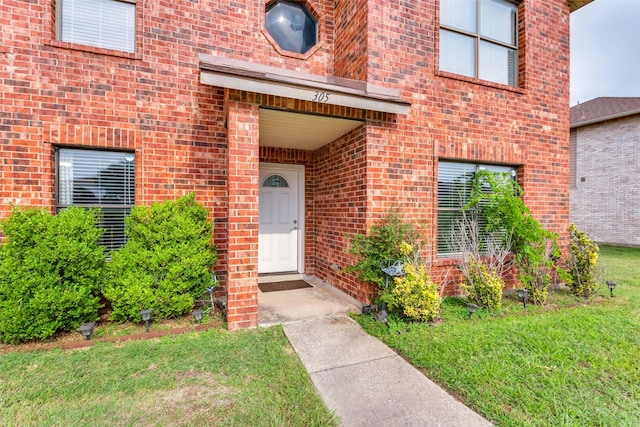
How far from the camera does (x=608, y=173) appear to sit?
500 inches

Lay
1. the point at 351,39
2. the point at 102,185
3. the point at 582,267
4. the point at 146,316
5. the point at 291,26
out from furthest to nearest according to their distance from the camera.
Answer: the point at 291,26 → the point at 582,267 → the point at 351,39 → the point at 102,185 → the point at 146,316

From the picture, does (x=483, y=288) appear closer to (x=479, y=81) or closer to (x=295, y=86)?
(x=479, y=81)

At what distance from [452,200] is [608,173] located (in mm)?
12754

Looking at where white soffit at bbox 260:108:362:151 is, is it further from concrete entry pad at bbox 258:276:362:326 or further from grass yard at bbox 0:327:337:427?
grass yard at bbox 0:327:337:427

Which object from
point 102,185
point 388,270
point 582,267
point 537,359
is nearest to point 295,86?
point 388,270

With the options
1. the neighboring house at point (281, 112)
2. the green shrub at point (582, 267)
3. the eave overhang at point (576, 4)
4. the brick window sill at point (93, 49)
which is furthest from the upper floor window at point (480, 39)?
the brick window sill at point (93, 49)

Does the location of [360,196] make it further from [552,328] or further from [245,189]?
[552,328]

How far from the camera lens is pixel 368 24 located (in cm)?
442

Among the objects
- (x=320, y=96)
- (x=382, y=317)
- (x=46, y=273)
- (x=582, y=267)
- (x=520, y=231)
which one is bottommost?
(x=382, y=317)

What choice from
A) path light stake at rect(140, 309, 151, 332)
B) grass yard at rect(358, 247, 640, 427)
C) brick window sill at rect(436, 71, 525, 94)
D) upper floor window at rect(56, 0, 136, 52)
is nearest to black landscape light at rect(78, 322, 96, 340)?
path light stake at rect(140, 309, 151, 332)

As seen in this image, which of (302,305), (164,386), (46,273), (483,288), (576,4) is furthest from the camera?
(576,4)

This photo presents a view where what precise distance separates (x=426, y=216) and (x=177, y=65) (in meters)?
4.55

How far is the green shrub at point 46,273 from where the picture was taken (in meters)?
3.13

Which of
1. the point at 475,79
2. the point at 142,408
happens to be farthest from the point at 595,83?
the point at 142,408
